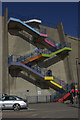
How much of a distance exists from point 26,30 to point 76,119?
62.4ft

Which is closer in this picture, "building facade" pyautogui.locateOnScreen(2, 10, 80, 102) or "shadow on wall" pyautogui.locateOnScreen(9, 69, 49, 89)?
"building facade" pyautogui.locateOnScreen(2, 10, 80, 102)

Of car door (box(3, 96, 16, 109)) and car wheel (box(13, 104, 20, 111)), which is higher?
car door (box(3, 96, 16, 109))

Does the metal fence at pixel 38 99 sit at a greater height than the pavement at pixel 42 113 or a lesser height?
lesser

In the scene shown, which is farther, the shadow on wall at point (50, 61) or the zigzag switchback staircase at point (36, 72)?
the shadow on wall at point (50, 61)

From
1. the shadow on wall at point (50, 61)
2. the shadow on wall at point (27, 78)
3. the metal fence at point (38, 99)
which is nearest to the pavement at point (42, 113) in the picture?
the metal fence at point (38, 99)

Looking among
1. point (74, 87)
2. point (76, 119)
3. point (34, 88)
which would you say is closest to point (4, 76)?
point (34, 88)

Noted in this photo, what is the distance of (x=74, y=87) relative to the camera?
82.1 feet

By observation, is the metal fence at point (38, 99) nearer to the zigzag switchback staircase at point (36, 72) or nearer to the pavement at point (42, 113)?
the zigzag switchback staircase at point (36, 72)

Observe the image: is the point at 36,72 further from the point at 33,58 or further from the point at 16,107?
the point at 16,107

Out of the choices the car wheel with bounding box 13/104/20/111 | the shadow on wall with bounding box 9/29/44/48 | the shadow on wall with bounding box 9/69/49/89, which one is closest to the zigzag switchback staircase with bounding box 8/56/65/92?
the shadow on wall with bounding box 9/69/49/89

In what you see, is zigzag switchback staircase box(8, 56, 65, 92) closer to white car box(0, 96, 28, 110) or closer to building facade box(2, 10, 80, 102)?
building facade box(2, 10, 80, 102)

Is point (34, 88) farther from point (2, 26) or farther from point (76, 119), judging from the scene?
point (76, 119)

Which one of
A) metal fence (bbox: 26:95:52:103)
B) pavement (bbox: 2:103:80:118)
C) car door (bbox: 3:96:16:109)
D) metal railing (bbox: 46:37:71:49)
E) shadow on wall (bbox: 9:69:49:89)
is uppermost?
metal railing (bbox: 46:37:71:49)

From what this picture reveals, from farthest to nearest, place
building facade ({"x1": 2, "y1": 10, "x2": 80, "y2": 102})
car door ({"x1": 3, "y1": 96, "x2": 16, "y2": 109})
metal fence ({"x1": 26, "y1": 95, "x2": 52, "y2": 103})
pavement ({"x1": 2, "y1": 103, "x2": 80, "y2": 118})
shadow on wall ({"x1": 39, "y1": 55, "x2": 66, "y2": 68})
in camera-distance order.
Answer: shadow on wall ({"x1": 39, "y1": 55, "x2": 66, "y2": 68})
building facade ({"x1": 2, "y1": 10, "x2": 80, "y2": 102})
metal fence ({"x1": 26, "y1": 95, "x2": 52, "y2": 103})
car door ({"x1": 3, "y1": 96, "x2": 16, "y2": 109})
pavement ({"x1": 2, "y1": 103, "x2": 80, "y2": 118})
